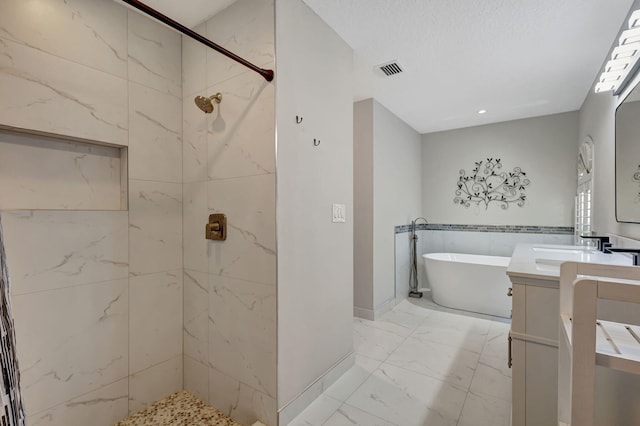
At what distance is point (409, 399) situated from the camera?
1.82m

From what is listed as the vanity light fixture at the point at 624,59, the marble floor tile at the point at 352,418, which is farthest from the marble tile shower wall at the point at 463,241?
the vanity light fixture at the point at 624,59

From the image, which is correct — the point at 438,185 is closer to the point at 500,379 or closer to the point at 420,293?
the point at 420,293

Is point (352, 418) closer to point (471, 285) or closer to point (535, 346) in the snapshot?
point (535, 346)

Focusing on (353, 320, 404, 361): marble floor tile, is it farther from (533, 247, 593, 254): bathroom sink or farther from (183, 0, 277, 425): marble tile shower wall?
(533, 247, 593, 254): bathroom sink

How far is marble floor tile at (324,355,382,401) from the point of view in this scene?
1.89 m

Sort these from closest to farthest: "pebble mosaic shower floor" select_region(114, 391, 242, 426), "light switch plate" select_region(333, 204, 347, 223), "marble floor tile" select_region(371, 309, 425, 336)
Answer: "pebble mosaic shower floor" select_region(114, 391, 242, 426)
"light switch plate" select_region(333, 204, 347, 223)
"marble floor tile" select_region(371, 309, 425, 336)

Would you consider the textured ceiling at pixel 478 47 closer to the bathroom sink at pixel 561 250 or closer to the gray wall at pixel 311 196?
the gray wall at pixel 311 196

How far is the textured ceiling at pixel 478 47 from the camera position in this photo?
173 cm

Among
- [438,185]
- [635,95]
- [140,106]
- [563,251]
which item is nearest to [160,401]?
[140,106]

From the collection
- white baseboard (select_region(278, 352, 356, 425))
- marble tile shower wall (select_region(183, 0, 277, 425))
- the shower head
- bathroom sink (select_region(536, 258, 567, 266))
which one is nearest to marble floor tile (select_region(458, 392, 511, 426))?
white baseboard (select_region(278, 352, 356, 425))

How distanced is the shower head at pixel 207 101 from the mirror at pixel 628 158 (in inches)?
96.6

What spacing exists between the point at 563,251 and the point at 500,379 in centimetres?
112

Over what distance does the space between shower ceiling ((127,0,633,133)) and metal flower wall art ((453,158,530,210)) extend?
936 mm

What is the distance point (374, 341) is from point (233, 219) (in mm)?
1791
